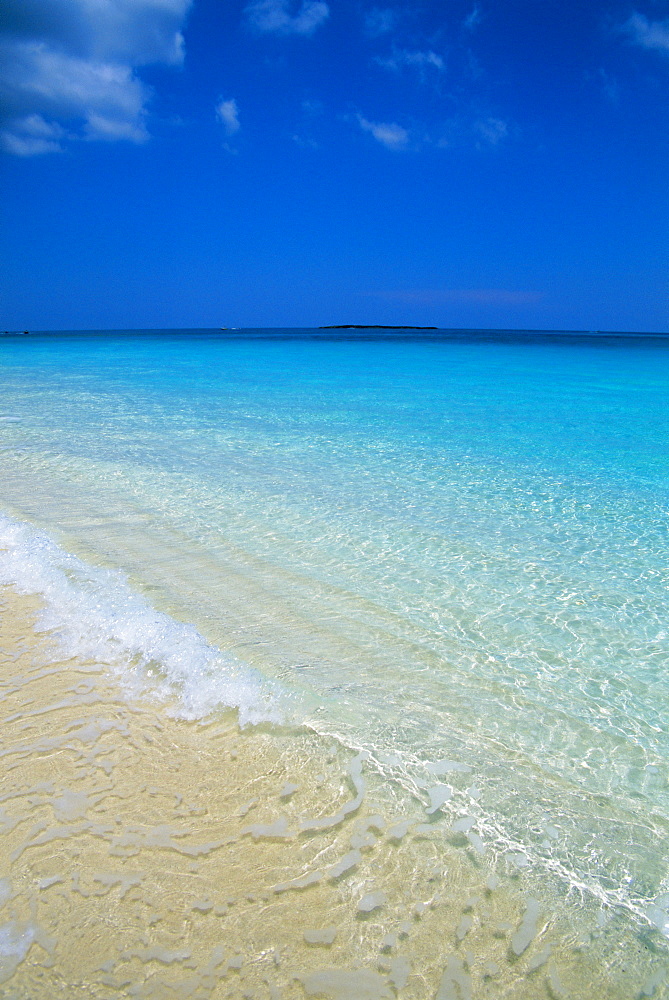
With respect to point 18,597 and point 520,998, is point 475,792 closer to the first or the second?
point 520,998

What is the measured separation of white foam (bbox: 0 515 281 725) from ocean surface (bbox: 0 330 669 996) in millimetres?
15

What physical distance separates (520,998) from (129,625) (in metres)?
2.34

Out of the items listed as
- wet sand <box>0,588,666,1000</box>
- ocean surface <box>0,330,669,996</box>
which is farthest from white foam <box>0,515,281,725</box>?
wet sand <box>0,588,666,1000</box>

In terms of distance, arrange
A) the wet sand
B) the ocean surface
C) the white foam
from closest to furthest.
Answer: the wet sand → the ocean surface → the white foam

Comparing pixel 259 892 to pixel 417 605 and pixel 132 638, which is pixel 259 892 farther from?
pixel 417 605

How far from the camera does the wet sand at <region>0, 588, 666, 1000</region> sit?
1447 mm

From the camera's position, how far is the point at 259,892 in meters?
1.64

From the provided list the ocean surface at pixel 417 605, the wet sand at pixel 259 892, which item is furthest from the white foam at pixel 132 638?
the wet sand at pixel 259 892

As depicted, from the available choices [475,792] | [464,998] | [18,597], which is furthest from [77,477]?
[464,998]

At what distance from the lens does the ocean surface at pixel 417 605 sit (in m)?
2.04

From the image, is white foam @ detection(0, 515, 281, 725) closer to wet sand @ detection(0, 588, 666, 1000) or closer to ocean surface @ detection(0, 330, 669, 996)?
ocean surface @ detection(0, 330, 669, 996)

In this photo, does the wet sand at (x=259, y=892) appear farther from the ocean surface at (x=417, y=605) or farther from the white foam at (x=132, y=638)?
the white foam at (x=132, y=638)

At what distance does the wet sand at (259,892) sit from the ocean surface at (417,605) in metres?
0.11

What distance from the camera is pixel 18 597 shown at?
11.1ft
